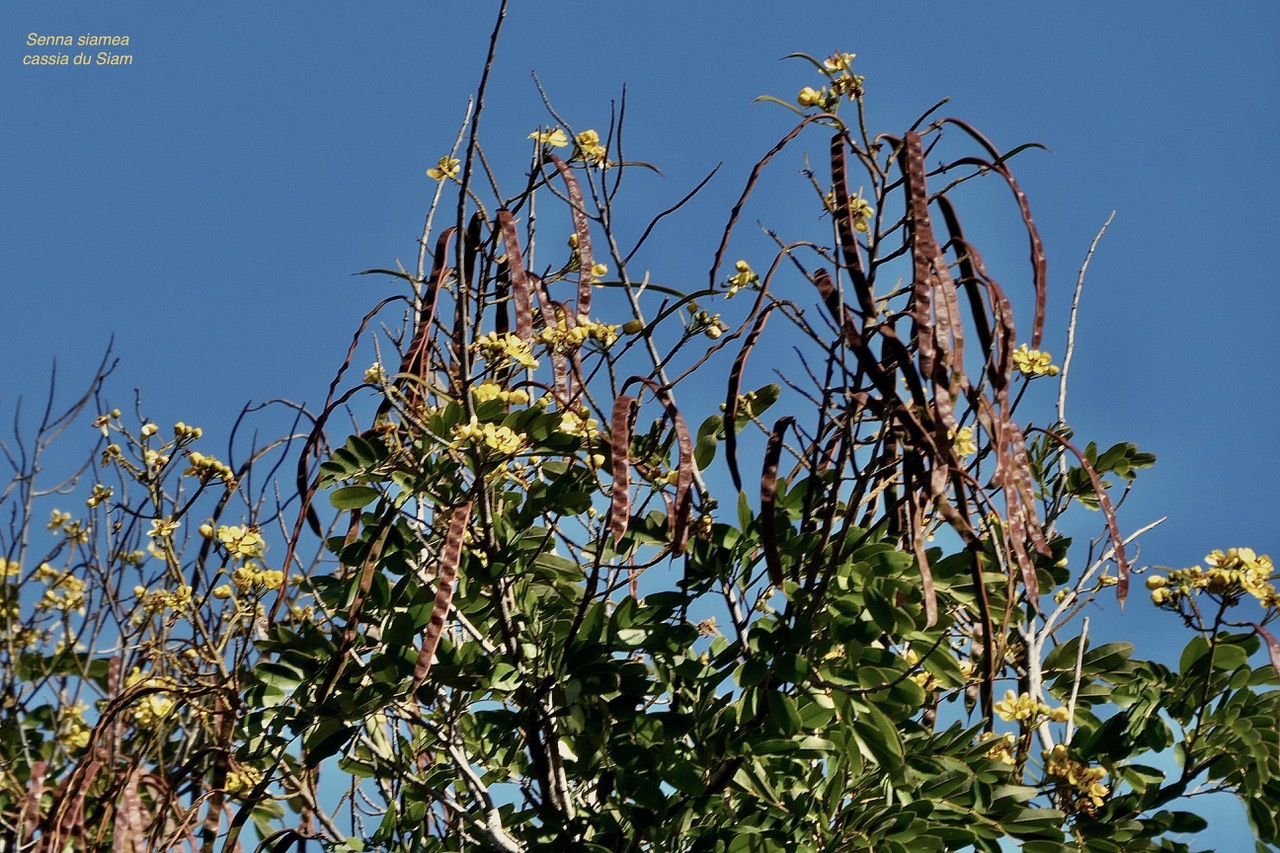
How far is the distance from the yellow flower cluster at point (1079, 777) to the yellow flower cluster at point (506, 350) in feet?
4.35

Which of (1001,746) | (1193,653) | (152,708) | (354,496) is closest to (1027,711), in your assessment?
(1001,746)

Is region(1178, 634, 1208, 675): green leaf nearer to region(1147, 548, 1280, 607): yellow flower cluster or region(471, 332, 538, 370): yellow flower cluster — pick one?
region(1147, 548, 1280, 607): yellow flower cluster

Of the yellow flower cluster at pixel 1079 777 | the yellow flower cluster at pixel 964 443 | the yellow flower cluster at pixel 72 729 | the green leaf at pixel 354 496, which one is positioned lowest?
the yellow flower cluster at pixel 1079 777

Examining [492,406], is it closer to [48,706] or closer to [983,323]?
[983,323]

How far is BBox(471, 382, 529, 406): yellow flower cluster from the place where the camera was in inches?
85.0

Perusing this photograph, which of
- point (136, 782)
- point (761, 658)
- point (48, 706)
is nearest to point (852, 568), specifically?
point (761, 658)

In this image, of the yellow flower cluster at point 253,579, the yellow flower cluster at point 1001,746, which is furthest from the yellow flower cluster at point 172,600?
the yellow flower cluster at point 1001,746

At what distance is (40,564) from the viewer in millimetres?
3988

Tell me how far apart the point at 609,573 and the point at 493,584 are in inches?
16.0

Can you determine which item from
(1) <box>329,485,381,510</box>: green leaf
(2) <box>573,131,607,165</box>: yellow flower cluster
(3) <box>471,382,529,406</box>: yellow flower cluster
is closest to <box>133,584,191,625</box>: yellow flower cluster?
(1) <box>329,485,381,510</box>: green leaf

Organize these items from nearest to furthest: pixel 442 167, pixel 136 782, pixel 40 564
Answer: pixel 136 782 < pixel 442 167 < pixel 40 564

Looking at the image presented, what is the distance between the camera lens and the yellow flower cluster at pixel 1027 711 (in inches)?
102

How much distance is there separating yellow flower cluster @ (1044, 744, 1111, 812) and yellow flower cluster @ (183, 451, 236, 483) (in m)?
1.88

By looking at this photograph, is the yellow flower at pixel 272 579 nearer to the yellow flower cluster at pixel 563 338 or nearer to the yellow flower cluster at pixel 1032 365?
the yellow flower cluster at pixel 563 338
